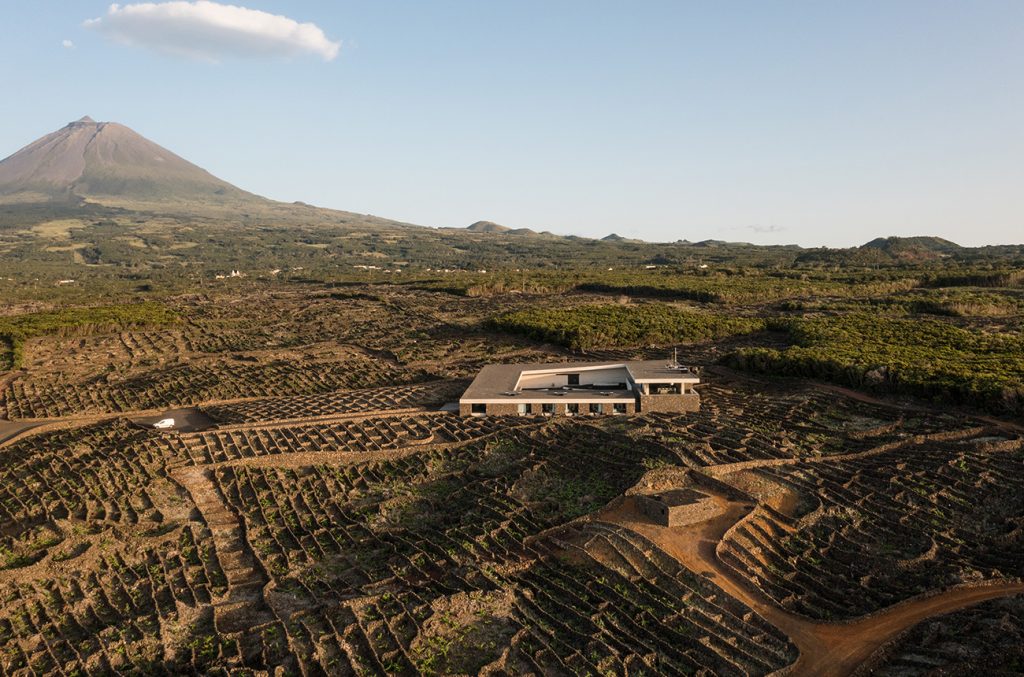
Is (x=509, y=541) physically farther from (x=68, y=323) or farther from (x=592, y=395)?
(x=68, y=323)

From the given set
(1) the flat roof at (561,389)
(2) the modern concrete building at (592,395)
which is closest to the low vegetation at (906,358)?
(1) the flat roof at (561,389)

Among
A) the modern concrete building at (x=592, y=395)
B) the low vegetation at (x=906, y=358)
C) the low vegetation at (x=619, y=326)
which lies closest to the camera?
the low vegetation at (x=906, y=358)

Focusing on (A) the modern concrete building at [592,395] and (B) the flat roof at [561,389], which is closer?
(A) the modern concrete building at [592,395]

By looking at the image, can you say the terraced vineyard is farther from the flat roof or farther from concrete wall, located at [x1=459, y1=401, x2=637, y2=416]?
the flat roof

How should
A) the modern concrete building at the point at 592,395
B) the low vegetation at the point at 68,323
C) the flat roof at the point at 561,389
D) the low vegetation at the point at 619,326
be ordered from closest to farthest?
the modern concrete building at the point at 592,395
the flat roof at the point at 561,389
the low vegetation at the point at 619,326
the low vegetation at the point at 68,323

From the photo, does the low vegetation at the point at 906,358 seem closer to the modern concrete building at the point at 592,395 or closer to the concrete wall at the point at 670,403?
the modern concrete building at the point at 592,395

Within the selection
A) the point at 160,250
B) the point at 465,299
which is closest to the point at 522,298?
the point at 465,299

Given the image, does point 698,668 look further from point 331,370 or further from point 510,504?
point 331,370

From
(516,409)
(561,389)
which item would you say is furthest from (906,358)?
(516,409)
